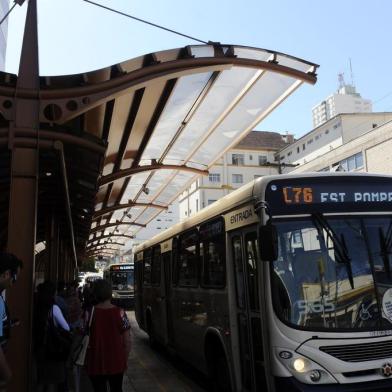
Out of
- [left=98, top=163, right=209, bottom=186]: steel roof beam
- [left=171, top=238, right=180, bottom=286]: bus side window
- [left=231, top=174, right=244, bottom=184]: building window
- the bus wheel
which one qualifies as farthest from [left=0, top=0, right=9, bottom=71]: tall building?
the bus wheel

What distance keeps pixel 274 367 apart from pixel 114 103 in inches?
227

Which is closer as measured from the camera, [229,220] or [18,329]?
[18,329]

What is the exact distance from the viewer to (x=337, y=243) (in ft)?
18.7

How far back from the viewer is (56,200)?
1345cm

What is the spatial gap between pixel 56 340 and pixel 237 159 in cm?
7221

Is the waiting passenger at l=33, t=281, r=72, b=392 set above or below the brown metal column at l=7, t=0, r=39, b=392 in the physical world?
below

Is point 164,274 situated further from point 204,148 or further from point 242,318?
point 242,318

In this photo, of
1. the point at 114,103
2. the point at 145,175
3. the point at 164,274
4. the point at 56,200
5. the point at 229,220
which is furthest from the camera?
the point at 145,175

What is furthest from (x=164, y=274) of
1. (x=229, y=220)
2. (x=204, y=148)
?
(x=229, y=220)

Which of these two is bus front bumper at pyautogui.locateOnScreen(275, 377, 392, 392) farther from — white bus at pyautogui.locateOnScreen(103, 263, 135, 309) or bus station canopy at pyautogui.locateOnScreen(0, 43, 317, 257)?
white bus at pyautogui.locateOnScreen(103, 263, 135, 309)

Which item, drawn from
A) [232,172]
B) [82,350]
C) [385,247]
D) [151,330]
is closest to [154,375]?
[151,330]

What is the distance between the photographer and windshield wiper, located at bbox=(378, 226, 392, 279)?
5.71m

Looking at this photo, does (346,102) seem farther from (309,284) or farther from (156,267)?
(309,284)

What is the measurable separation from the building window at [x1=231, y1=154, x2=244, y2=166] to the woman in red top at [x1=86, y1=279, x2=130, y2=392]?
238ft
